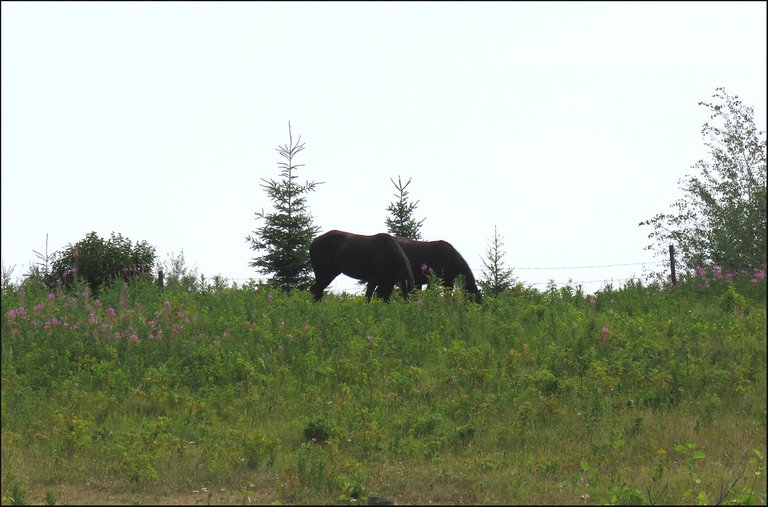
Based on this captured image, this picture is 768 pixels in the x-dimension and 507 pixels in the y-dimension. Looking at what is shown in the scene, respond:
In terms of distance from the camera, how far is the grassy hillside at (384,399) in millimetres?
9469

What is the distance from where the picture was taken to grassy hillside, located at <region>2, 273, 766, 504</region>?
373 inches

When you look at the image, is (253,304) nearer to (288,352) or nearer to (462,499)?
(288,352)

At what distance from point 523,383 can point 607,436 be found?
6.60ft

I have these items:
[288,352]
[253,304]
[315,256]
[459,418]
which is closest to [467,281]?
[315,256]

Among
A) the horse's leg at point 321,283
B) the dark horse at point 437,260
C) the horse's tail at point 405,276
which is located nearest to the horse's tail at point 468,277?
the dark horse at point 437,260

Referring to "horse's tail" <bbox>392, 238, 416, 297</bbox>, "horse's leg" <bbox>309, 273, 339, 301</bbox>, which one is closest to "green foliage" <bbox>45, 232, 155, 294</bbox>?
"horse's leg" <bbox>309, 273, 339, 301</bbox>

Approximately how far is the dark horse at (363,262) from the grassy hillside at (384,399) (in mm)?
4185

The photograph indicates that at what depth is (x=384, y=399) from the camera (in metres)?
12.2

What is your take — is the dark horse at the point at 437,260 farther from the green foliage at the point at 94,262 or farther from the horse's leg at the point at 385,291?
the green foliage at the point at 94,262

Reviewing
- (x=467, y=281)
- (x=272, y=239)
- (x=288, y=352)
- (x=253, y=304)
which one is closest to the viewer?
(x=288, y=352)

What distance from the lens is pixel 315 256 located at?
76.8 ft

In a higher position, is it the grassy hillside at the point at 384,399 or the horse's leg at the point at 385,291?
the horse's leg at the point at 385,291

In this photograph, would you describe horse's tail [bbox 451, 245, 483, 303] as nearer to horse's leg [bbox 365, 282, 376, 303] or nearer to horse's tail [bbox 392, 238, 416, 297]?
horse's tail [bbox 392, 238, 416, 297]

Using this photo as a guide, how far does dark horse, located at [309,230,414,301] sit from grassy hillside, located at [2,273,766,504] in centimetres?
418
